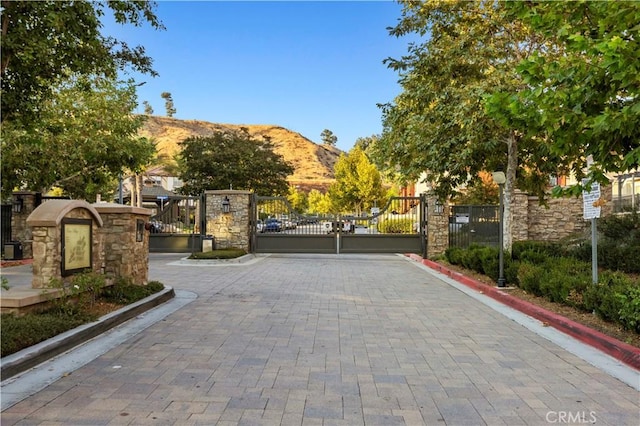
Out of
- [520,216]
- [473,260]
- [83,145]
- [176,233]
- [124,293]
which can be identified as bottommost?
[124,293]

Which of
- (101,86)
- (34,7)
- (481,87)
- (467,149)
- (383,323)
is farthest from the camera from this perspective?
(101,86)

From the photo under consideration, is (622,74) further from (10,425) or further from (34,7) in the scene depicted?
(34,7)

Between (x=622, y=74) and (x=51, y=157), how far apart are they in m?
18.1

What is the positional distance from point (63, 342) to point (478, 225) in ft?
55.3

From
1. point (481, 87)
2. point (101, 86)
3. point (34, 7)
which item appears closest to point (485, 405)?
point (34, 7)

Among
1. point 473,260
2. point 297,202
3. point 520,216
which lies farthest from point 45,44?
point 297,202

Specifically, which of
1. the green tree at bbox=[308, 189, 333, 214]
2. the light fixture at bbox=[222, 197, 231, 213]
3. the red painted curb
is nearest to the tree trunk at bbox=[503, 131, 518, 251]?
the red painted curb

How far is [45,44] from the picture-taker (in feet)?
21.9

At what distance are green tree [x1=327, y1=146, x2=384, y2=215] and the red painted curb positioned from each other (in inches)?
1571

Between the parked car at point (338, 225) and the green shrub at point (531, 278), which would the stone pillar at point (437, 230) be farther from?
the green shrub at point (531, 278)

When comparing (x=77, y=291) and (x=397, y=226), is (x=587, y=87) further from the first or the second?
(x=397, y=226)

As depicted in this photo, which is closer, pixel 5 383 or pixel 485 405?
pixel 485 405

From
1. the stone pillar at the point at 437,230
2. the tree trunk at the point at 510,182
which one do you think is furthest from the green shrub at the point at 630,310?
the stone pillar at the point at 437,230

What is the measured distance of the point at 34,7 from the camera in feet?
21.2
